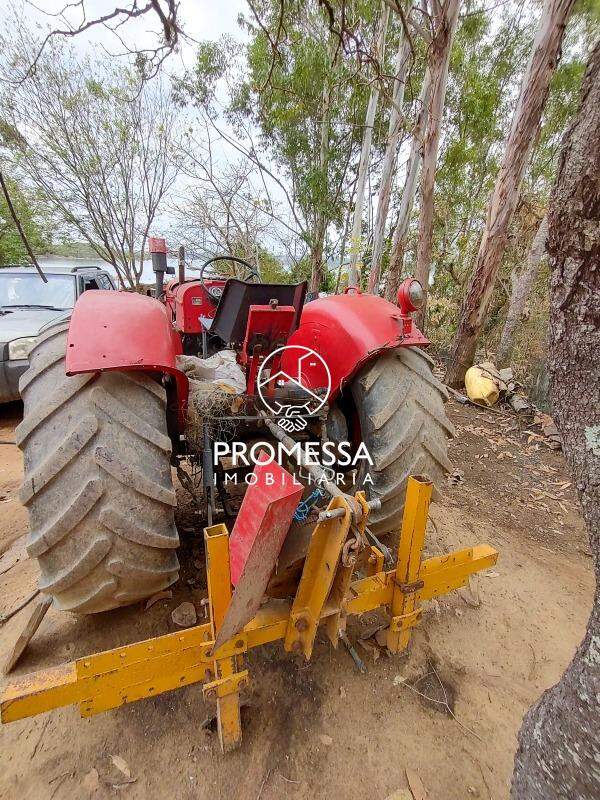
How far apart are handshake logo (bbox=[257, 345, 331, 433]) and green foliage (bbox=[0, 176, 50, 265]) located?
8.45 m

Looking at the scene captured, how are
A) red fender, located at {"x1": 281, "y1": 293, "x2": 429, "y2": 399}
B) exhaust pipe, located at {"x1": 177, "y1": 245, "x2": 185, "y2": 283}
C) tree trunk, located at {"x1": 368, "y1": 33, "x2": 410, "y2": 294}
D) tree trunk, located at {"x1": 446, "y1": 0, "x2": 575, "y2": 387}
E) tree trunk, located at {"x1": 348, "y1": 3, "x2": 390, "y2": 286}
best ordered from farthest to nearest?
tree trunk, located at {"x1": 348, "y1": 3, "x2": 390, "y2": 286} → tree trunk, located at {"x1": 368, "y1": 33, "x2": 410, "y2": 294} → tree trunk, located at {"x1": 446, "y1": 0, "x2": 575, "y2": 387} → exhaust pipe, located at {"x1": 177, "y1": 245, "x2": 185, "y2": 283} → red fender, located at {"x1": 281, "y1": 293, "x2": 429, "y2": 399}

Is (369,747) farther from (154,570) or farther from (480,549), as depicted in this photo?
(154,570)

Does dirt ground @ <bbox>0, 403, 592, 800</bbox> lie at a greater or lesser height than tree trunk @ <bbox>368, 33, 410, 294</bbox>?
lesser

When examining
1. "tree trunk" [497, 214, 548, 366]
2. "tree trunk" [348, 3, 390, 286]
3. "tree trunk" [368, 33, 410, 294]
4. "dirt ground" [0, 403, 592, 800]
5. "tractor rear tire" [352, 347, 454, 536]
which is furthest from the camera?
"tree trunk" [348, 3, 390, 286]

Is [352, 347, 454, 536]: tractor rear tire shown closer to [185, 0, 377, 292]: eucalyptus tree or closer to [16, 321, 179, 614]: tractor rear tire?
[16, 321, 179, 614]: tractor rear tire

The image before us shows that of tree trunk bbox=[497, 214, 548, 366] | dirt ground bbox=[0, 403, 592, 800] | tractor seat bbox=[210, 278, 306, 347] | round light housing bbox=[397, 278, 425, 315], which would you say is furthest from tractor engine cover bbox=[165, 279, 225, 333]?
tree trunk bbox=[497, 214, 548, 366]

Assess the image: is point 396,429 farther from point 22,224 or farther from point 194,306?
point 22,224

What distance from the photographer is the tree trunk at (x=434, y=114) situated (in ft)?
13.7

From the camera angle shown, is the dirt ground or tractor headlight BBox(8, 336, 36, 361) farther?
tractor headlight BBox(8, 336, 36, 361)

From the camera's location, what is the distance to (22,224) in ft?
30.8

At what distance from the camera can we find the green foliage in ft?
29.0

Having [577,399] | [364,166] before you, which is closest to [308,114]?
[364,166]

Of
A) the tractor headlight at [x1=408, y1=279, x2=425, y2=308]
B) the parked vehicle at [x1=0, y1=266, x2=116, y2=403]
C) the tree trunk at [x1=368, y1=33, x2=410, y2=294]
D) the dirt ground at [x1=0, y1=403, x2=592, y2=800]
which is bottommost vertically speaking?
the dirt ground at [x1=0, y1=403, x2=592, y2=800]

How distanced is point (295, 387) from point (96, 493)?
1070 millimetres
